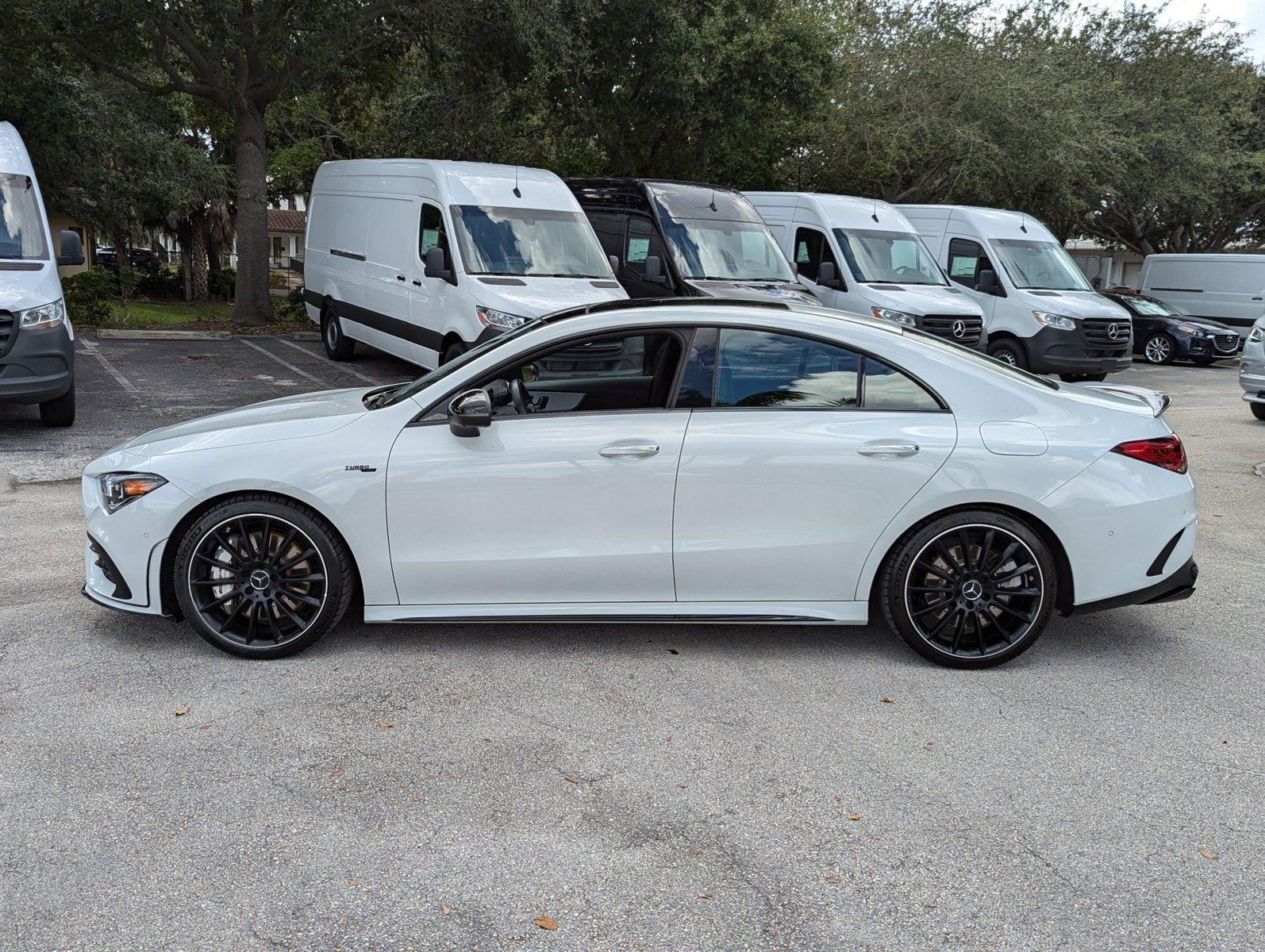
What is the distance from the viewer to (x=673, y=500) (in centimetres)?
479

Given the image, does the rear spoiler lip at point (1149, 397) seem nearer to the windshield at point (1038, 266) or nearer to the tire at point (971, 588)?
the tire at point (971, 588)

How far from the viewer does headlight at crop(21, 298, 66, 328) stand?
9.48 metres

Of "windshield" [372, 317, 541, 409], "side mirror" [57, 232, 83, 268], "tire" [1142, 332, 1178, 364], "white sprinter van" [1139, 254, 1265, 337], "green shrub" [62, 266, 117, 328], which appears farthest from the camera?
"white sprinter van" [1139, 254, 1265, 337]

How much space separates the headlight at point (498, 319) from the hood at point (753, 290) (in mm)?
2586

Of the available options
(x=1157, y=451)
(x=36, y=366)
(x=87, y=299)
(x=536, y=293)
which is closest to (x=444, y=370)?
(x=1157, y=451)

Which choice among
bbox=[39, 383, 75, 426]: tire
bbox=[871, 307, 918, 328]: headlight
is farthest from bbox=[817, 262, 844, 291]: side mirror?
bbox=[39, 383, 75, 426]: tire

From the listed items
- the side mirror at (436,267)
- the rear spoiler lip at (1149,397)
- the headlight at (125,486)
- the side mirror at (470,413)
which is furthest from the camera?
the side mirror at (436,267)

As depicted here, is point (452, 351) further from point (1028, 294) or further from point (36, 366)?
point (1028, 294)

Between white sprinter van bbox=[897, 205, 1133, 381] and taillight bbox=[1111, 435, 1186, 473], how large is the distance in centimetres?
1190

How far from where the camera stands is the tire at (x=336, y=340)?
51.2 ft

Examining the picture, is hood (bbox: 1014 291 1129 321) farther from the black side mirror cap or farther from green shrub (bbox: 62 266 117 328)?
green shrub (bbox: 62 266 117 328)

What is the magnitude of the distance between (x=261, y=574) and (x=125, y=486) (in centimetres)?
69

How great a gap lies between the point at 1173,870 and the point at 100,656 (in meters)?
4.16

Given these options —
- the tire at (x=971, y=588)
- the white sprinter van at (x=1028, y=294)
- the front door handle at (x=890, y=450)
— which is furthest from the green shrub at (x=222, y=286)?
the tire at (x=971, y=588)
